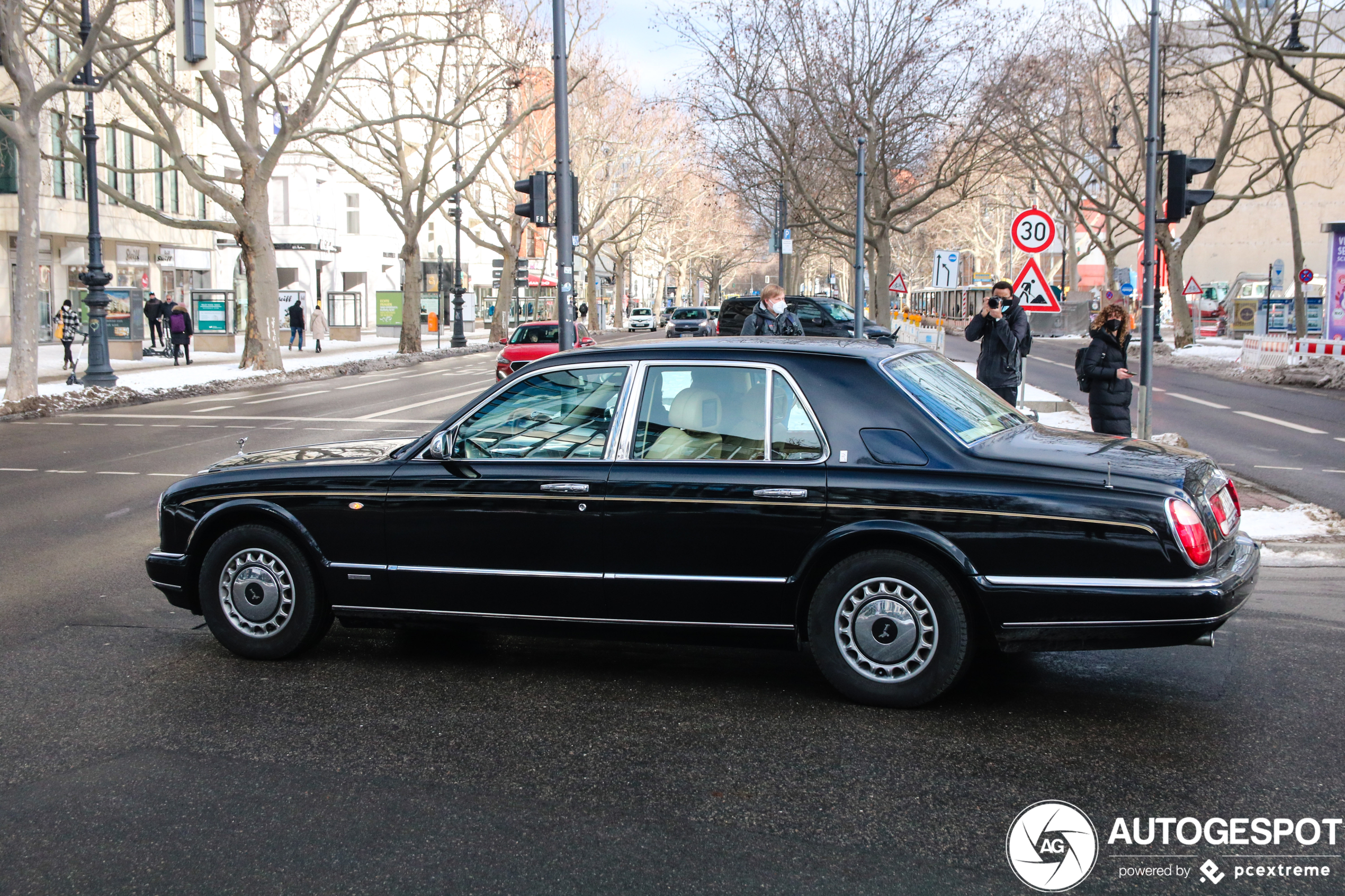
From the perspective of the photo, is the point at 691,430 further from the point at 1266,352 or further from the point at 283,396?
the point at 1266,352

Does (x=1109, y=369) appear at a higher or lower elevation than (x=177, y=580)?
higher

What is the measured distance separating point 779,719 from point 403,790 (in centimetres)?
156

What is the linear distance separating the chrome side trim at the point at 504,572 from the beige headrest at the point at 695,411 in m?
0.77

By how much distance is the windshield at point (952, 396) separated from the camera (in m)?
5.16

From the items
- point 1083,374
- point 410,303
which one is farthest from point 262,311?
point 1083,374

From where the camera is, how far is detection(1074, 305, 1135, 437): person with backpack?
33.1ft

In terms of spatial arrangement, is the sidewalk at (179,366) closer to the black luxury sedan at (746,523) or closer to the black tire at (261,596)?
the black tire at (261,596)

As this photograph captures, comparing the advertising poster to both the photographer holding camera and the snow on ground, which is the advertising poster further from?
the snow on ground

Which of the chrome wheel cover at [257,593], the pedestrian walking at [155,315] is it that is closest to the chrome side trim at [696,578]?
the chrome wheel cover at [257,593]

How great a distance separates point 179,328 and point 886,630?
31215mm

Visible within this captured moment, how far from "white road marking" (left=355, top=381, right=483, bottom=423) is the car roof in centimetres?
1282

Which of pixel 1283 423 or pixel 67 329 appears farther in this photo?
pixel 67 329

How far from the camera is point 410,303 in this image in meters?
41.8

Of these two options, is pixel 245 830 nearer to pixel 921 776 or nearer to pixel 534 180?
pixel 921 776
